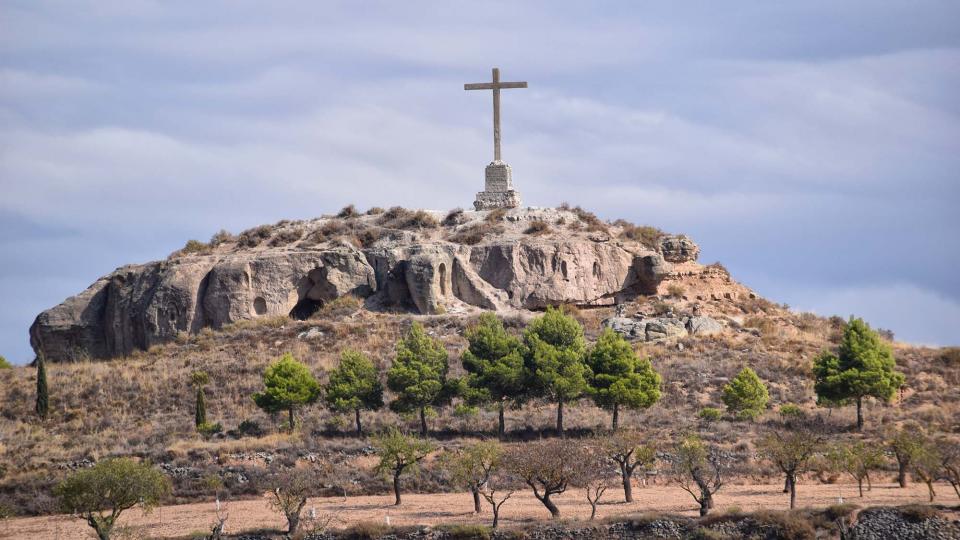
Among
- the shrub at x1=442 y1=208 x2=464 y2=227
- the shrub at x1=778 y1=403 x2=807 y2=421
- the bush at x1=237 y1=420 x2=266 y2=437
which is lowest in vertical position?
the bush at x1=237 y1=420 x2=266 y2=437

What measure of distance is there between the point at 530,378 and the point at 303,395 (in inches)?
334

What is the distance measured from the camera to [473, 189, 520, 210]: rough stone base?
74688mm

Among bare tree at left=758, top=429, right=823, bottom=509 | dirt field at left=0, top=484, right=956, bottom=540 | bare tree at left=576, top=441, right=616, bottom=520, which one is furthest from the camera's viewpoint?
bare tree at left=758, top=429, right=823, bottom=509

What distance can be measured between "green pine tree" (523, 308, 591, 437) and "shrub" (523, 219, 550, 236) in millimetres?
15973

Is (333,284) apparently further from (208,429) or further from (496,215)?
(208,429)

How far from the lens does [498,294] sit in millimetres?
68688

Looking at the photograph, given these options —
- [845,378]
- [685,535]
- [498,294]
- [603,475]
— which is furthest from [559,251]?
[685,535]

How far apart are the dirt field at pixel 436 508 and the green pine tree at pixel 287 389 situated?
7421 millimetres

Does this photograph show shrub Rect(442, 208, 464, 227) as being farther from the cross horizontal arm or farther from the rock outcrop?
the rock outcrop

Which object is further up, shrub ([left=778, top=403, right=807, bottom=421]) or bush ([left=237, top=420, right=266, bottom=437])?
shrub ([left=778, top=403, right=807, bottom=421])

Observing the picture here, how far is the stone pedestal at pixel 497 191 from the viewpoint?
242 ft

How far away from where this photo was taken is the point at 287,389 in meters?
53.3

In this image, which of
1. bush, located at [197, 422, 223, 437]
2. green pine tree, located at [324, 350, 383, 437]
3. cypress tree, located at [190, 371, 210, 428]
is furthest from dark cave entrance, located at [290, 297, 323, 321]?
bush, located at [197, 422, 223, 437]

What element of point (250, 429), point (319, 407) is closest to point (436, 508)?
point (250, 429)
